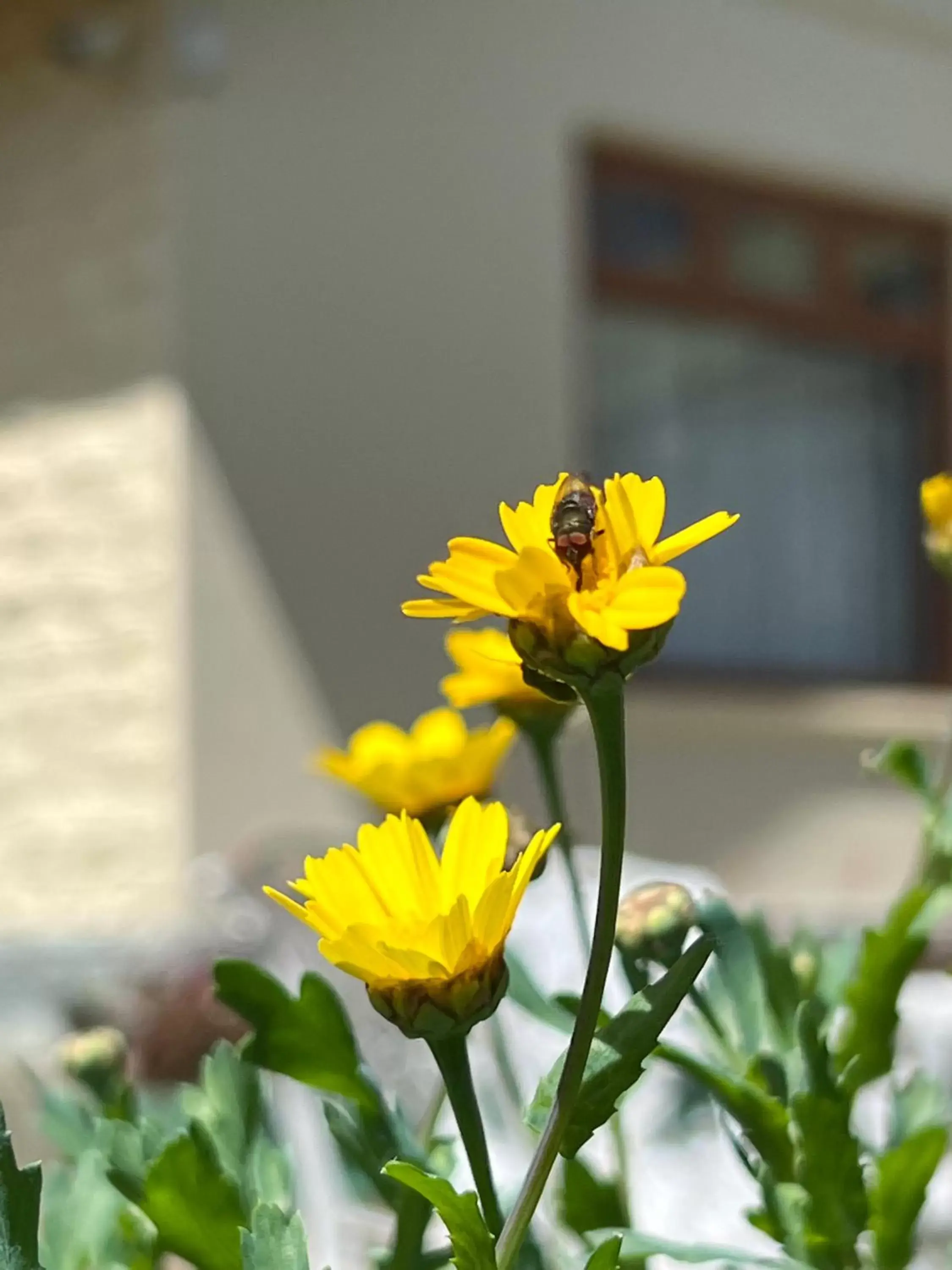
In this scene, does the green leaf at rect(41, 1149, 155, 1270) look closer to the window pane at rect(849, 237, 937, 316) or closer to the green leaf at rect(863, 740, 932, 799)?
the green leaf at rect(863, 740, 932, 799)

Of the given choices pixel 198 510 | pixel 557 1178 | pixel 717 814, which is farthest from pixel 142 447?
pixel 557 1178

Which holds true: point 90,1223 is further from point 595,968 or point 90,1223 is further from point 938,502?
point 938,502

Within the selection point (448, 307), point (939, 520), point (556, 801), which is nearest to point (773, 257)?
point (448, 307)

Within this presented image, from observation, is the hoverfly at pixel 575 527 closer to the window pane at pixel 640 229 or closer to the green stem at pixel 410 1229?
the green stem at pixel 410 1229

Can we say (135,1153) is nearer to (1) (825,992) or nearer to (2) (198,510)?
(1) (825,992)

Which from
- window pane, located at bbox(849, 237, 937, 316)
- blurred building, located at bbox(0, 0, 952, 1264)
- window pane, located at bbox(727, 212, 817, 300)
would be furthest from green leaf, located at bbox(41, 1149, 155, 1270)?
window pane, located at bbox(849, 237, 937, 316)

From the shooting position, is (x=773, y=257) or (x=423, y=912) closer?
(x=423, y=912)
